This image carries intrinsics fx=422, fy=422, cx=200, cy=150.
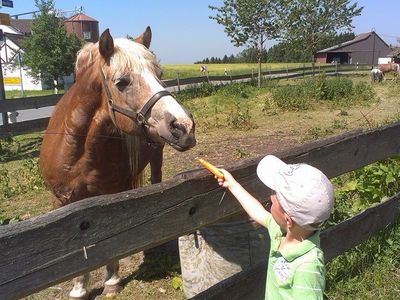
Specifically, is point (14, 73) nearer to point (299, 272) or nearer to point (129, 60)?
point (129, 60)

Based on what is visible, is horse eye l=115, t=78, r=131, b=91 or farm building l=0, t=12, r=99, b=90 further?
farm building l=0, t=12, r=99, b=90

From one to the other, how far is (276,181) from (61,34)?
36.4 m

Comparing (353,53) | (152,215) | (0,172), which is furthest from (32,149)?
(353,53)

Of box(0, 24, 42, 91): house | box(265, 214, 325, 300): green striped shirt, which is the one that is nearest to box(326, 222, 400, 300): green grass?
box(265, 214, 325, 300): green striped shirt

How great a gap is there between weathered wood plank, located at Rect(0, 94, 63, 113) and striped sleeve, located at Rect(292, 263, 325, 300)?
9566mm

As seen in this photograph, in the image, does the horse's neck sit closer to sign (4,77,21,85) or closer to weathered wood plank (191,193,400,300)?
weathered wood plank (191,193,400,300)

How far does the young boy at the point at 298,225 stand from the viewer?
172 centimetres

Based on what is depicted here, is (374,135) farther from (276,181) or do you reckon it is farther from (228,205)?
(276,181)

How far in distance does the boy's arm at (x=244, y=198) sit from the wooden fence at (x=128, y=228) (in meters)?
0.05

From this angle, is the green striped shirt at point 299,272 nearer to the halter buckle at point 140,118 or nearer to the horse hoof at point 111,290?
the halter buckle at point 140,118

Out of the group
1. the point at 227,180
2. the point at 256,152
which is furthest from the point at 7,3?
the point at 227,180

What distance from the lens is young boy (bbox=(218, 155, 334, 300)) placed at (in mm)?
1722

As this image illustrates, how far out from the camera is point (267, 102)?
1545 cm

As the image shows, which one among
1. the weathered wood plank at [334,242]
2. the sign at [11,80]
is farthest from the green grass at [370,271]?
the sign at [11,80]
